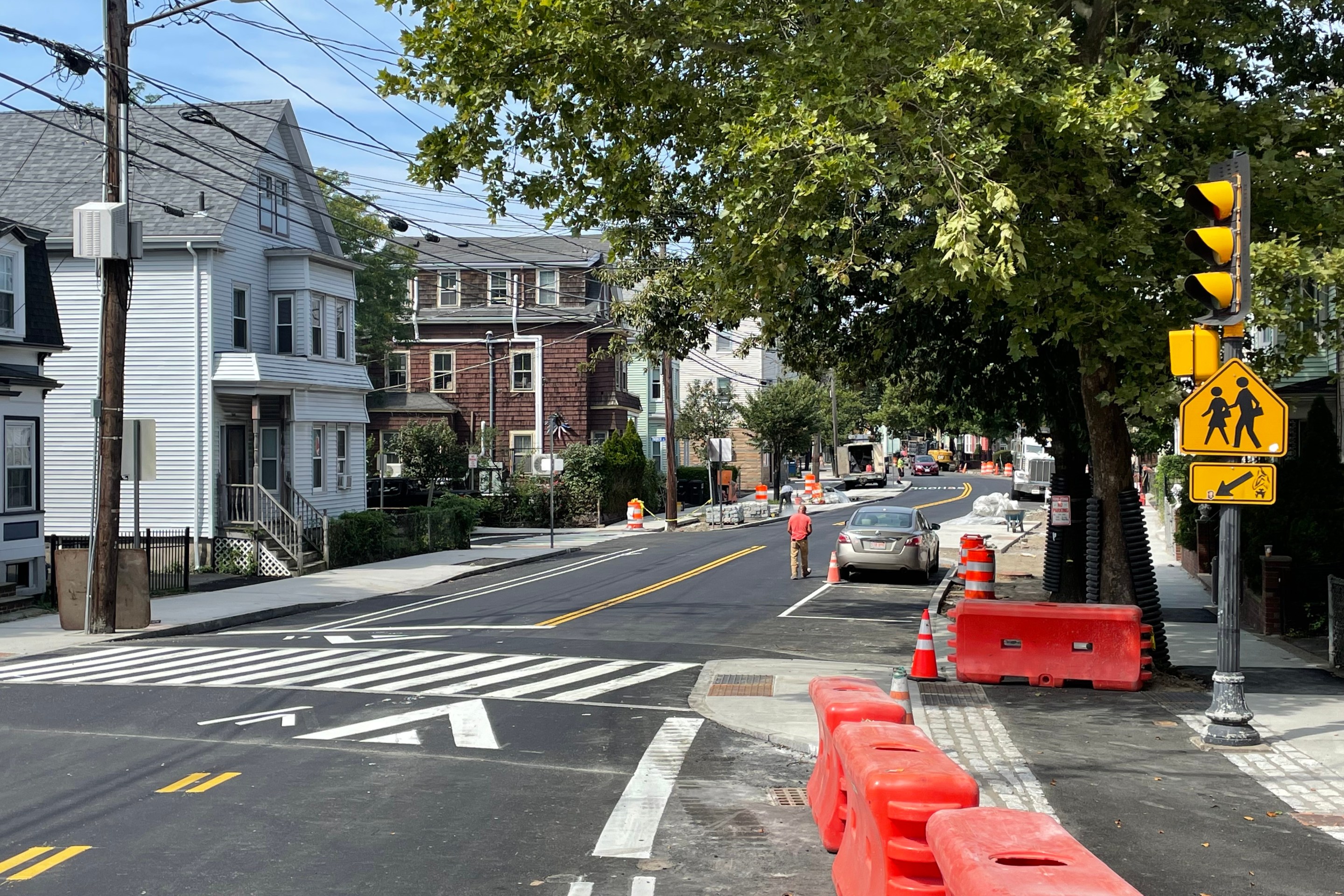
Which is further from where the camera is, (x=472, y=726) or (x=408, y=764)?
(x=472, y=726)

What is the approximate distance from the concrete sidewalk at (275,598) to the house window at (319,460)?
3.33 metres

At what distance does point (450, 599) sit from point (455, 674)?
10.5m

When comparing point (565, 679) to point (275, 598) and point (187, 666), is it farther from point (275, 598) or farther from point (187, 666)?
point (275, 598)

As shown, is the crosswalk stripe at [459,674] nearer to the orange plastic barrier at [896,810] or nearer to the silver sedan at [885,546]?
the orange plastic barrier at [896,810]

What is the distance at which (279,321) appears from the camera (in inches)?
1350

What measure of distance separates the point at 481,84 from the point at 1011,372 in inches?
385

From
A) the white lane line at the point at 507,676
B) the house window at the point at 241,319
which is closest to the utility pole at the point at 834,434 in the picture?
the house window at the point at 241,319

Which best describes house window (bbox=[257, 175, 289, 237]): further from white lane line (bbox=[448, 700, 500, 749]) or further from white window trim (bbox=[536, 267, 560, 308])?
white lane line (bbox=[448, 700, 500, 749])

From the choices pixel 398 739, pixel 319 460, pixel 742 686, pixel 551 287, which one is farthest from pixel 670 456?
pixel 398 739

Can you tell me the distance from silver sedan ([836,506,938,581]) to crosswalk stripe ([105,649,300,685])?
13279 millimetres

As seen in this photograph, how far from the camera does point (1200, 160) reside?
12.9m

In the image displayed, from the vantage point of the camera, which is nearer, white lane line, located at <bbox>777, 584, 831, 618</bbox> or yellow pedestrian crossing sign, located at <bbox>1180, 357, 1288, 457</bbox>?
yellow pedestrian crossing sign, located at <bbox>1180, 357, 1288, 457</bbox>

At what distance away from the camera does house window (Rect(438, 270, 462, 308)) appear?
57438mm

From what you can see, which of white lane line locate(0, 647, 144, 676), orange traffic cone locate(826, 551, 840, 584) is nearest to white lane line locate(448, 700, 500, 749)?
white lane line locate(0, 647, 144, 676)
